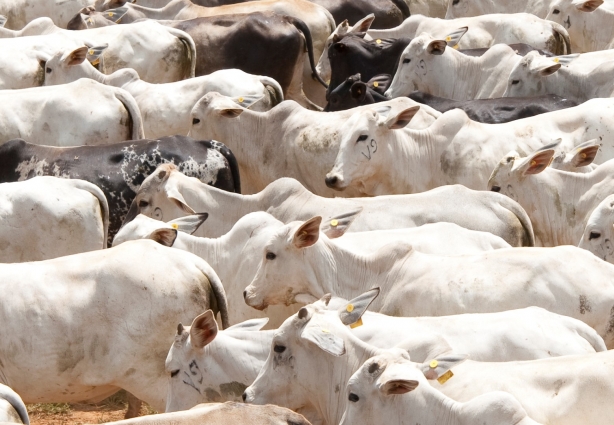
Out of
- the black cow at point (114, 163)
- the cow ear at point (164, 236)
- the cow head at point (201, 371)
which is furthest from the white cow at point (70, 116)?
the cow head at point (201, 371)

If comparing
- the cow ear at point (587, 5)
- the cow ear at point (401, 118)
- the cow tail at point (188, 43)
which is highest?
the cow ear at point (401, 118)


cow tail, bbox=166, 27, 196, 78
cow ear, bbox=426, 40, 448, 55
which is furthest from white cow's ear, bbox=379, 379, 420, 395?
cow tail, bbox=166, 27, 196, 78

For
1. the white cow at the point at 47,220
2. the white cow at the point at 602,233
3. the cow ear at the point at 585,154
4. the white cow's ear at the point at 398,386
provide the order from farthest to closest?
the cow ear at the point at 585,154, the white cow at the point at 47,220, the white cow at the point at 602,233, the white cow's ear at the point at 398,386

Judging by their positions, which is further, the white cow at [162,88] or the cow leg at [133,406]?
the white cow at [162,88]

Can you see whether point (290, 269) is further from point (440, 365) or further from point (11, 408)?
point (11, 408)

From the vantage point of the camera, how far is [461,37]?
13.6 m

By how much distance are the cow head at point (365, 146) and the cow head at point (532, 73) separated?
1.98 m

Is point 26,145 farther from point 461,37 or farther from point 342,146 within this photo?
point 461,37

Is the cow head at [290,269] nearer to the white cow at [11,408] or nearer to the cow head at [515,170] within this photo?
the cow head at [515,170]

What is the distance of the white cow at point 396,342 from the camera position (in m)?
6.48

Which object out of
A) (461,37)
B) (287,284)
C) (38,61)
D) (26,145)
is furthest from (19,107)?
(461,37)

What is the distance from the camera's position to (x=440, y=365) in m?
5.95

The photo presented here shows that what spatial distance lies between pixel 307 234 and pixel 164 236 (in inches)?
40.3

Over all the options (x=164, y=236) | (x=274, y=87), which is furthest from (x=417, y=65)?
(x=164, y=236)
